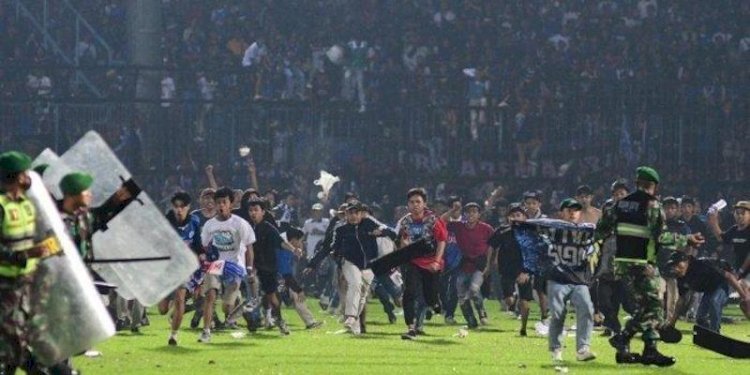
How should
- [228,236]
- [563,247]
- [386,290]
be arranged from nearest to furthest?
[563,247] < [228,236] < [386,290]

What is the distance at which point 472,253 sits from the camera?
92.2 ft

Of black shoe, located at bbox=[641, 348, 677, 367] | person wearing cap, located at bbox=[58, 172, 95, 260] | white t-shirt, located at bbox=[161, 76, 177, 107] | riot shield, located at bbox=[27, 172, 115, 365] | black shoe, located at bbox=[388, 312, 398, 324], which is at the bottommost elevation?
black shoe, located at bbox=[388, 312, 398, 324]

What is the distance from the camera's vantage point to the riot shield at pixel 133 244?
47.5 feet

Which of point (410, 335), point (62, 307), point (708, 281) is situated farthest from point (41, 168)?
point (708, 281)

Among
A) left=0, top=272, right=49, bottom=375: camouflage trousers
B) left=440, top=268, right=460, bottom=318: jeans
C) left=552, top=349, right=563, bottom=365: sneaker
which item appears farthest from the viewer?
left=440, top=268, right=460, bottom=318: jeans

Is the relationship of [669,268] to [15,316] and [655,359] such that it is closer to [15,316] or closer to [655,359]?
[655,359]

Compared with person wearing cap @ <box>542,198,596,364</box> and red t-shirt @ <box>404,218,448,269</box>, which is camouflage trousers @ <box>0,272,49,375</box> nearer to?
person wearing cap @ <box>542,198,596,364</box>

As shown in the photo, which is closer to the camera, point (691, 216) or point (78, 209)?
point (78, 209)

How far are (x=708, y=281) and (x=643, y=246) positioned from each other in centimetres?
569

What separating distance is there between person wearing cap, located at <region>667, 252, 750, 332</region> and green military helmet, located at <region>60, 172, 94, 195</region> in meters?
10.8

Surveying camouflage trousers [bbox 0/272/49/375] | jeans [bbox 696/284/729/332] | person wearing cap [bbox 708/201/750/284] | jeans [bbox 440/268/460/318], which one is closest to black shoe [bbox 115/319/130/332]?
jeans [bbox 440/268/460/318]

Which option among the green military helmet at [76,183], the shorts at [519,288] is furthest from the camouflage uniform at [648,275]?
the shorts at [519,288]

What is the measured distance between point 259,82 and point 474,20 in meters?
5.92

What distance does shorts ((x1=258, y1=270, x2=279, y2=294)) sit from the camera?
2397cm
